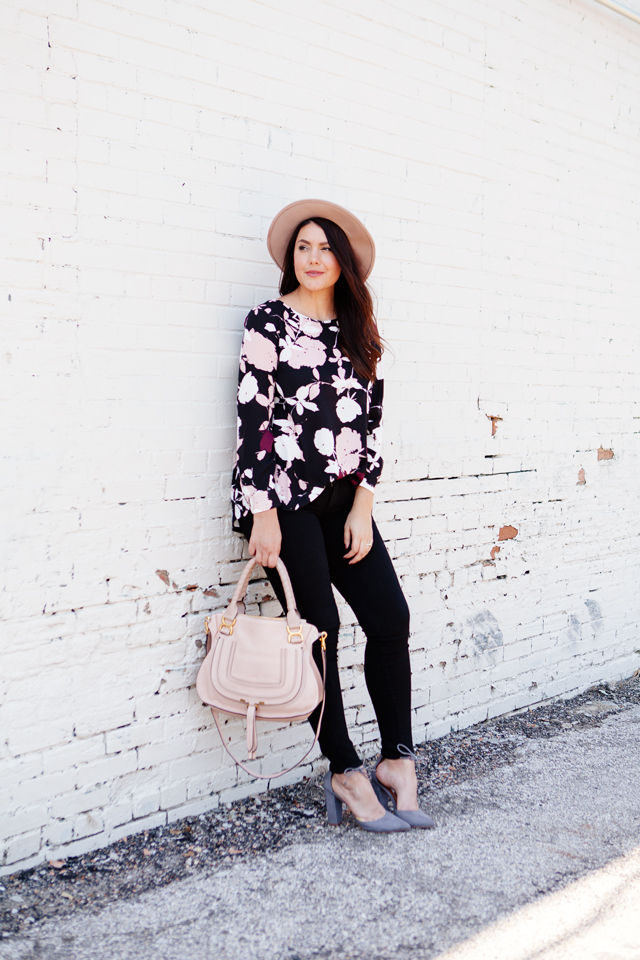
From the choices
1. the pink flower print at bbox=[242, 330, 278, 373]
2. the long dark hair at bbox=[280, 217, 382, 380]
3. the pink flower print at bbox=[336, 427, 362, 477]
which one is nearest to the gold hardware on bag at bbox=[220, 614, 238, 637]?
the pink flower print at bbox=[336, 427, 362, 477]

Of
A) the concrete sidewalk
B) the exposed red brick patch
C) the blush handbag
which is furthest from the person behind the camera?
the exposed red brick patch

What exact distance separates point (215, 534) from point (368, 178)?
149 cm

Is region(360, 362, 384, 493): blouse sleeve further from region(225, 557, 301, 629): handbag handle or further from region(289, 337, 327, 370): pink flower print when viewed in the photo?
region(225, 557, 301, 629): handbag handle

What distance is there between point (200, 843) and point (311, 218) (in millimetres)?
2056

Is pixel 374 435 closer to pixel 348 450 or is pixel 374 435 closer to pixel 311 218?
pixel 348 450

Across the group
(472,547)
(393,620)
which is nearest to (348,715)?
(393,620)

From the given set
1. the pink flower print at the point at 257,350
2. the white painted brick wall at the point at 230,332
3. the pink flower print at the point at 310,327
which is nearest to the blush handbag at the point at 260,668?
the white painted brick wall at the point at 230,332

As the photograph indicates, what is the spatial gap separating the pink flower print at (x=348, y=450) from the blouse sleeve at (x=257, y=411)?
0.24 m

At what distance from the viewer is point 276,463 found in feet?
8.10

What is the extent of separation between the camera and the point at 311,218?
2.54 meters

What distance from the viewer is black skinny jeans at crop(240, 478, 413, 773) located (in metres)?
2.46

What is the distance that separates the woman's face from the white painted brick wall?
20cm

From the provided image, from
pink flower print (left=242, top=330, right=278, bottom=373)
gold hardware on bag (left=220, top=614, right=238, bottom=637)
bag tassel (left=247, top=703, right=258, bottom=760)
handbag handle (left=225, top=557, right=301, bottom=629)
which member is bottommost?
bag tassel (left=247, top=703, right=258, bottom=760)

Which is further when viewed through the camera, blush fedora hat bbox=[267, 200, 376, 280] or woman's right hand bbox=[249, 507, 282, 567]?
blush fedora hat bbox=[267, 200, 376, 280]
